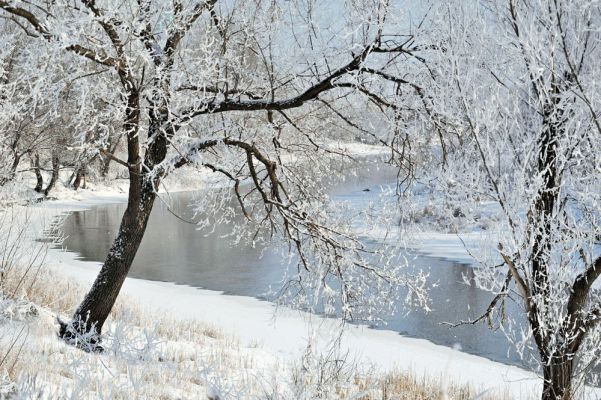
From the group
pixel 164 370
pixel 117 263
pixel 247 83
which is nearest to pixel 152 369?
pixel 164 370

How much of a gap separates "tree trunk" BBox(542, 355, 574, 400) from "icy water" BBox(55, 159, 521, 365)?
8.32ft

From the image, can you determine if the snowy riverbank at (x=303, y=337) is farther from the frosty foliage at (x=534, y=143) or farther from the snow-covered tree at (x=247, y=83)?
the frosty foliage at (x=534, y=143)

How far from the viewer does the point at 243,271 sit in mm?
14484

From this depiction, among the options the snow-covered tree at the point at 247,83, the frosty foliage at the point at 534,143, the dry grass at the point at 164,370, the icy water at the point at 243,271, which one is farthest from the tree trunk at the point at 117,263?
the frosty foliage at the point at 534,143

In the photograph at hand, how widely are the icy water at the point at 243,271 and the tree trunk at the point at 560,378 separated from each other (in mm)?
2536

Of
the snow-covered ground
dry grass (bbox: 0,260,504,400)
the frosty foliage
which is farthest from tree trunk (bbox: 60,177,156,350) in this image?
the frosty foliage

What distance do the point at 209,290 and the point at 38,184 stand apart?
19.3m

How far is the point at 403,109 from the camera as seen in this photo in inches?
200

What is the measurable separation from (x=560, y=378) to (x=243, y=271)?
10.7m

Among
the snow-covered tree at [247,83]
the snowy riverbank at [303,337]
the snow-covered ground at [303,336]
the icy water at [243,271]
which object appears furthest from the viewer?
the icy water at [243,271]

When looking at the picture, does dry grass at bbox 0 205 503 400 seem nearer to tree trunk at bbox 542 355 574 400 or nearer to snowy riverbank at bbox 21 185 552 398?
snowy riverbank at bbox 21 185 552 398

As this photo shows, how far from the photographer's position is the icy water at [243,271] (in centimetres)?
992

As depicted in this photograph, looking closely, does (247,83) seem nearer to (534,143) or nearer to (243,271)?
(534,143)

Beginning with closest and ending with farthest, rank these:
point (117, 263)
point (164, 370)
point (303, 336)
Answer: point (164, 370) → point (117, 263) → point (303, 336)
